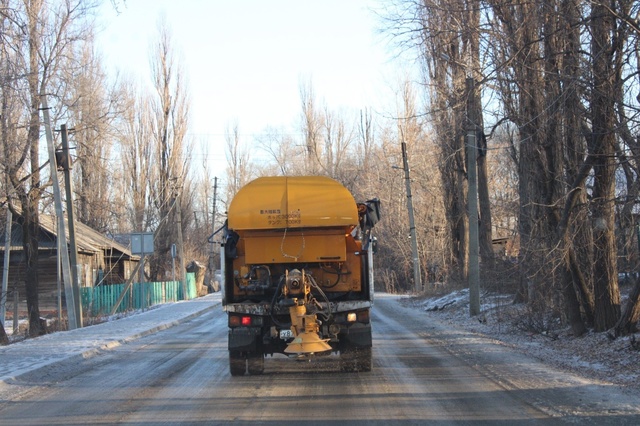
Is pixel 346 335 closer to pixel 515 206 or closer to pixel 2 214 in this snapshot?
pixel 515 206

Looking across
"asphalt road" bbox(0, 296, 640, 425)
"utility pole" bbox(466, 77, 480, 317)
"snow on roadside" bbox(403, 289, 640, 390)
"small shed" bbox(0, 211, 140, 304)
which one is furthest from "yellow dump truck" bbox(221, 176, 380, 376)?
"small shed" bbox(0, 211, 140, 304)

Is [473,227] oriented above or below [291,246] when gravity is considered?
above

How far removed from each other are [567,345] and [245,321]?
6695 millimetres

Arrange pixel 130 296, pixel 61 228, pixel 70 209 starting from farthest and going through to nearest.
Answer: pixel 130 296 → pixel 70 209 → pixel 61 228

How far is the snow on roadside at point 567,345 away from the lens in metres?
9.96

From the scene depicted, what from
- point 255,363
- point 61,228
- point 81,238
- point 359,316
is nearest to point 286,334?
point 255,363

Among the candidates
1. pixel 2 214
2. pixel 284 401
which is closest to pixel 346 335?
pixel 284 401

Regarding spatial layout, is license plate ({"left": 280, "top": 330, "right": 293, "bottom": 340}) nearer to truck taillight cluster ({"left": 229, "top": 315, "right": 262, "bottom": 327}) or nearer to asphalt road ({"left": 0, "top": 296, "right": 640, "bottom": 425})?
truck taillight cluster ({"left": 229, "top": 315, "right": 262, "bottom": 327})

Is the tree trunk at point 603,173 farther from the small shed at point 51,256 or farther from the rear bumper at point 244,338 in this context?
the small shed at point 51,256

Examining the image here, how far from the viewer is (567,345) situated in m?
13.0

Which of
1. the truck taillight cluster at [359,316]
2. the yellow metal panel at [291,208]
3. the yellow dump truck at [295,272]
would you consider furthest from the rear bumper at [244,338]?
the yellow metal panel at [291,208]

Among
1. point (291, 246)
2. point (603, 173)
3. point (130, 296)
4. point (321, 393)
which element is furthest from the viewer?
point (130, 296)

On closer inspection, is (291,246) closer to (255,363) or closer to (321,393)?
(255,363)

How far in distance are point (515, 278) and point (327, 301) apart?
10981 mm
